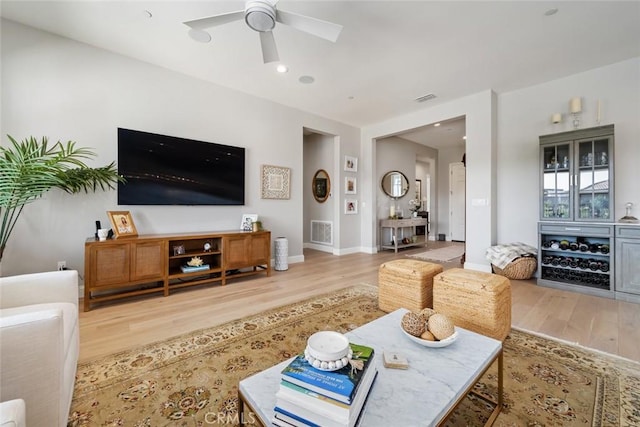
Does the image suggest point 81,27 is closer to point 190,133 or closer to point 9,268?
point 190,133

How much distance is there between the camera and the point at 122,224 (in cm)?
304

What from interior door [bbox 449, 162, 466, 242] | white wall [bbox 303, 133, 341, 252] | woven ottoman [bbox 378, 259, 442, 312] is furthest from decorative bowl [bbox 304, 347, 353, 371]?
interior door [bbox 449, 162, 466, 242]

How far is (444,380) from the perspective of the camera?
1.05m

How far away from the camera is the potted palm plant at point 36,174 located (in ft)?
7.52

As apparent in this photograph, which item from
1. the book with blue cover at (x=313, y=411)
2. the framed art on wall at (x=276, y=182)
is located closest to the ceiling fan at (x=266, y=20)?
the book with blue cover at (x=313, y=411)

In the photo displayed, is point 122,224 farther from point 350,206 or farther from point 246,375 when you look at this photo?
point 350,206

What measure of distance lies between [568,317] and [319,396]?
2.96 metres

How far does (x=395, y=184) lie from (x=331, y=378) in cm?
652

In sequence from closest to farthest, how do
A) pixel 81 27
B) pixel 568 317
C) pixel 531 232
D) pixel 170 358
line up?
pixel 170 358 < pixel 568 317 < pixel 81 27 < pixel 531 232

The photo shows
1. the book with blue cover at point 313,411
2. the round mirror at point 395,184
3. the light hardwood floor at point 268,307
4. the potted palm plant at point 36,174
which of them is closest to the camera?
the book with blue cover at point 313,411

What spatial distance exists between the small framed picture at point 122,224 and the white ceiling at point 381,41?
6.35ft

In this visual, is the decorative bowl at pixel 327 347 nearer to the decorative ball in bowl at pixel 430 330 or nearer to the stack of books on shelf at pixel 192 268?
the decorative ball in bowl at pixel 430 330

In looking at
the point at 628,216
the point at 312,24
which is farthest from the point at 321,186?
the point at 628,216

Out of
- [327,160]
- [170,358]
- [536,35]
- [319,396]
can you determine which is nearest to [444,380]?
[319,396]
